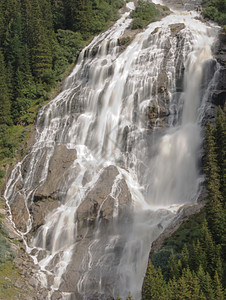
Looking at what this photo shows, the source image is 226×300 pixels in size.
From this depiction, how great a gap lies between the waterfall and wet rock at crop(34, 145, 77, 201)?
10cm

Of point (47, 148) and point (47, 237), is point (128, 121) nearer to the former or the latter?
point (47, 148)

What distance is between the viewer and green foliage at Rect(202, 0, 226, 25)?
46.9m

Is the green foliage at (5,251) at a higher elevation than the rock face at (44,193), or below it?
below

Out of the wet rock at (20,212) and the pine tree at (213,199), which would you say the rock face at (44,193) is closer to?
the wet rock at (20,212)

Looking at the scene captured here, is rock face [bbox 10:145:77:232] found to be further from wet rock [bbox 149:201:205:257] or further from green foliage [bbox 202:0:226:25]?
green foliage [bbox 202:0:226:25]

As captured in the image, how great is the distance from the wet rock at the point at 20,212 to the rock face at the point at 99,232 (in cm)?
563

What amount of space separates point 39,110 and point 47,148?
8.88m

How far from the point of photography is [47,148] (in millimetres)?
35031

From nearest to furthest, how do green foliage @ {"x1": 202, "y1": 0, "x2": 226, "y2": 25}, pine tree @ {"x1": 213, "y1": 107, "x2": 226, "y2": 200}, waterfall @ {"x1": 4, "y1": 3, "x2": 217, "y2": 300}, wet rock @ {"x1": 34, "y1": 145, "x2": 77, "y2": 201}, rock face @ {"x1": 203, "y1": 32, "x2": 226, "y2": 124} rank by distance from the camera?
pine tree @ {"x1": 213, "y1": 107, "x2": 226, "y2": 200} < waterfall @ {"x1": 4, "y1": 3, "x2": 217, "y2": 300} < wet rock @ {"x1": 34, "y1": 145, "x2": 77, "y2": 201} < rock face @ {"x1": 203, "y1": 32, "x2": 226, "y2": 124} < green foliage @ {"x1": 202, "y1": 0, "x2": 226, "y2": 25}

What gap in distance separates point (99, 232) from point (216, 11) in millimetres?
39749

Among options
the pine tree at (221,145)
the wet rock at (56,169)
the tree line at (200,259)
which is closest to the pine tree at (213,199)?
the tree line at (200,259)

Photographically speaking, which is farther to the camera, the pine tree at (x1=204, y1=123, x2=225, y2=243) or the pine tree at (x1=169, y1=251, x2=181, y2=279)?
the pine tree at (x1=204, y1=123, x2=225, y2=243)

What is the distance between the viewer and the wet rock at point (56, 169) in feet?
101

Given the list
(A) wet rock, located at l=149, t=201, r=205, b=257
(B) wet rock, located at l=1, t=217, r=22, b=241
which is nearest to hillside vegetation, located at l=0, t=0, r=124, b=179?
(B) wet rock, located at l=1, t=217, r=22, b=241
